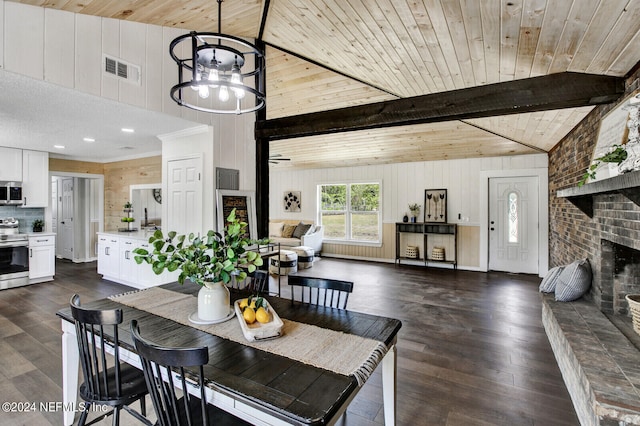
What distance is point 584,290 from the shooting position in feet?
10.7

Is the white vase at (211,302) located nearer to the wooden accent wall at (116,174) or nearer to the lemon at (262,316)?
the lemon at (262,316)

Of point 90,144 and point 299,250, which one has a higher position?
point 90,144

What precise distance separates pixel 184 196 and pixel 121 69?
5.77ft

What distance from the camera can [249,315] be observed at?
166cm

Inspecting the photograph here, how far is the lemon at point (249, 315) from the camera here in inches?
64.9

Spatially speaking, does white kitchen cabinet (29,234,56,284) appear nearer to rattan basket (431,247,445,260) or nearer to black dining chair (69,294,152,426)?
black dining chair (69,294,152,426)

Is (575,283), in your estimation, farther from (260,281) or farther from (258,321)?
(258,321)

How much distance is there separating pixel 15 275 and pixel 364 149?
6.66 meters

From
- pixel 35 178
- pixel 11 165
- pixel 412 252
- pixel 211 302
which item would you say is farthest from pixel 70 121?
pixel 412 252

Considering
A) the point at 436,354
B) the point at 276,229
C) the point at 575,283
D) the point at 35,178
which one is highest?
the point at 35,178

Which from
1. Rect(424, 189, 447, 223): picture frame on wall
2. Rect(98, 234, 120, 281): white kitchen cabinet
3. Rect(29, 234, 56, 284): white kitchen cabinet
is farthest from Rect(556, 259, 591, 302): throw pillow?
Rect(29, 234, 56, 284): white kitchen cabinet

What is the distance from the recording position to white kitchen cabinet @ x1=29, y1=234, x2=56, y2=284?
556 centimetres

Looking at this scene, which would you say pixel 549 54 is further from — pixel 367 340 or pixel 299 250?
pixel 299 250

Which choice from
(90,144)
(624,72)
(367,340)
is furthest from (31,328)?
(624,72)
